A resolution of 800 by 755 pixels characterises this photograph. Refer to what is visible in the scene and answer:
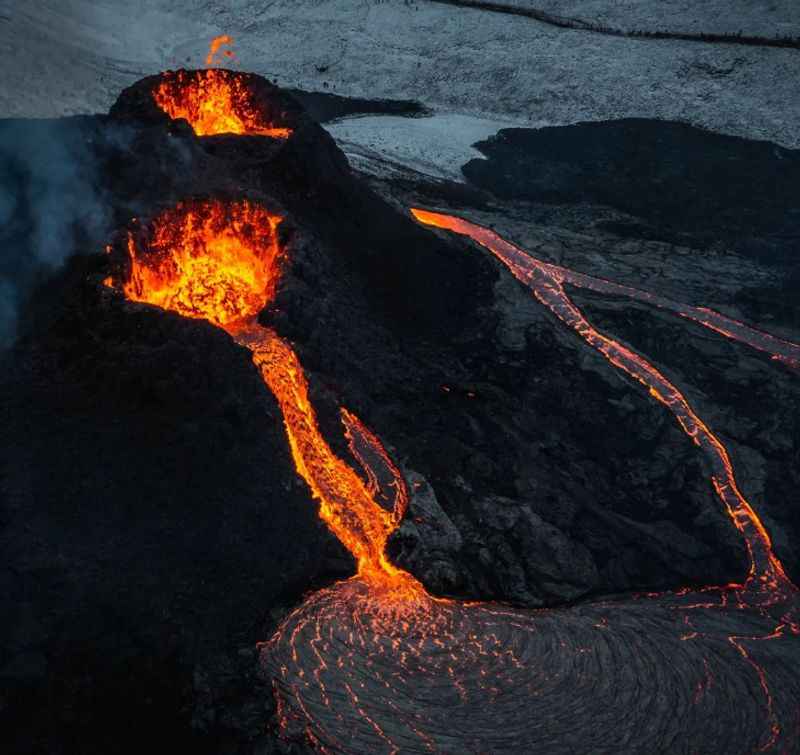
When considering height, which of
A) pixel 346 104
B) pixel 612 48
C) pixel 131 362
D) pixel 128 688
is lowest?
pixel 128 688

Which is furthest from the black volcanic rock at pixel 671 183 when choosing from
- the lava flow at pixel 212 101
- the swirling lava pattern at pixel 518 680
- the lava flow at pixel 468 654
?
the swirling lava pattern at pixel 518 680

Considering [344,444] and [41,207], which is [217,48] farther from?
[344,444]

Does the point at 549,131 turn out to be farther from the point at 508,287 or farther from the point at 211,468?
the point at 211,468

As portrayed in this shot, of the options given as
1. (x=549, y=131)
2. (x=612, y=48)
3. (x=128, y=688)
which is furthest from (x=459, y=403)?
(x=612, y=48)

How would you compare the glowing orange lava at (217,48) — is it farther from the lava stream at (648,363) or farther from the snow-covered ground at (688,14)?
the lava stream at (648,363)

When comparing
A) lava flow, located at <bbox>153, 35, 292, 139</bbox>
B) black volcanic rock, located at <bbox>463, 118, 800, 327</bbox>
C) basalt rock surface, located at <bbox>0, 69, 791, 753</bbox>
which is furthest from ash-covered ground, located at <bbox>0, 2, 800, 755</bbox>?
lava flow, located at <bbox>153, 35, 292, 139</bbox>
